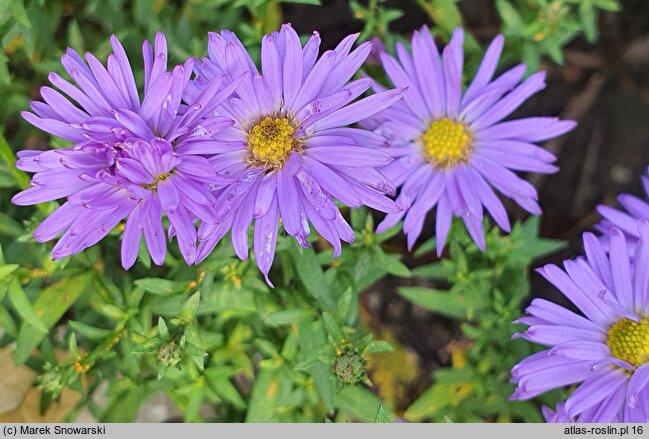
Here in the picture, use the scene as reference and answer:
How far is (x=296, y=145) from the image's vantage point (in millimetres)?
1781

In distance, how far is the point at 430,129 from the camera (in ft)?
7.85

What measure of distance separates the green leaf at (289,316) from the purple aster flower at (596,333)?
68 centimetres

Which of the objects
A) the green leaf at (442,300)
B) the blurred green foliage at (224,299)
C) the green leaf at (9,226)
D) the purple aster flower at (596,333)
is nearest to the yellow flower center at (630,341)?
the purple aster flower at (596,333)

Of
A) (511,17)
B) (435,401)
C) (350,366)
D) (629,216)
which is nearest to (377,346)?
(350,366)

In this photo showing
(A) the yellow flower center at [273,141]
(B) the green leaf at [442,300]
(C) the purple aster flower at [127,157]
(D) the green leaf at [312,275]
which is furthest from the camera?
(B) the green leaf at [442,300]

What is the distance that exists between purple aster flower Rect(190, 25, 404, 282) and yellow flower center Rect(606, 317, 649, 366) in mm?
860

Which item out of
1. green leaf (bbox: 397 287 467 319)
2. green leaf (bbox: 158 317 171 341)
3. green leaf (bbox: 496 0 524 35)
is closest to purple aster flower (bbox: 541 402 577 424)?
green leaf (bbox: 397 287 467 319)

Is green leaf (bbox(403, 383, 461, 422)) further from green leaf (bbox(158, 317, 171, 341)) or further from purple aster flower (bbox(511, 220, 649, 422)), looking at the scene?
green leaf (bbox(158, 317, 171, 341))

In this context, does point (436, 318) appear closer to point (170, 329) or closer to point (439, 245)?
point (439, 245)

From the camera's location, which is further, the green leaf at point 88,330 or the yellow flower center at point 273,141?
the green leaf at point 88,330

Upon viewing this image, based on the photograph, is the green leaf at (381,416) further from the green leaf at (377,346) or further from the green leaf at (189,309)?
the green leaf at (189,309)

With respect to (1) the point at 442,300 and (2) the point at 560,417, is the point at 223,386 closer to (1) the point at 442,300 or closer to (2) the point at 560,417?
(1) the point at 442,300

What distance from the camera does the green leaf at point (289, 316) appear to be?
207cm

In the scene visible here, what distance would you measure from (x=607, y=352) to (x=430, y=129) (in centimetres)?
98
